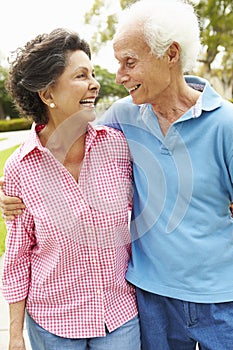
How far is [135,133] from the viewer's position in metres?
1.76

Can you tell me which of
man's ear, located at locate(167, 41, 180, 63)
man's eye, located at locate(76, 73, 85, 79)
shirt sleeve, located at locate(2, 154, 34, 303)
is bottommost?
shirt sleeve, located at locate(2, 154, 34, 303)

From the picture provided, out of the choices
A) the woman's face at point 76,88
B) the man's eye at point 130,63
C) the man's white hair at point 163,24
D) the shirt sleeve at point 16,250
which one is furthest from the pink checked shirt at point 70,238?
the man's white hair at point 163,24

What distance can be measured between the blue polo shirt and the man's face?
0.11 m

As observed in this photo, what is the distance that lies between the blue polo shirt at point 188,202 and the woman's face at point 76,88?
214 millimetres

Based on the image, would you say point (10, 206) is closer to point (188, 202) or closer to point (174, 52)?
point (188, 202)

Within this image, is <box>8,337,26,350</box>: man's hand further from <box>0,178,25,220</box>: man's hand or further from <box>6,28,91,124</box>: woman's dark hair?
<box>6,28,91,124</box>: woman's dark hair

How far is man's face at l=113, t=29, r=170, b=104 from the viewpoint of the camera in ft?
5.30

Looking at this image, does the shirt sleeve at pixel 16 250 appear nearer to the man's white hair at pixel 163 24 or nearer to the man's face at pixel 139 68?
the man's face at pixel 139 68

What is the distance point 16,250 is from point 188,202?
61cm

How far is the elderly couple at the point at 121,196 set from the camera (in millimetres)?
1620

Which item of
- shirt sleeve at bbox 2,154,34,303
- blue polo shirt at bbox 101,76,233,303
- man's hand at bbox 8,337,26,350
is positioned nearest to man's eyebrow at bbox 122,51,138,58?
blue polo shirt at bbox 101,76,233,303

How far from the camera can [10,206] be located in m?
1.62

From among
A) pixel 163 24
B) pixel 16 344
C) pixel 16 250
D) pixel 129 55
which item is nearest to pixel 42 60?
pixel 129 55

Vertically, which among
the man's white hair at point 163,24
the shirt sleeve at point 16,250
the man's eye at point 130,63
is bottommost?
the shirt sleeve at point 16,250
